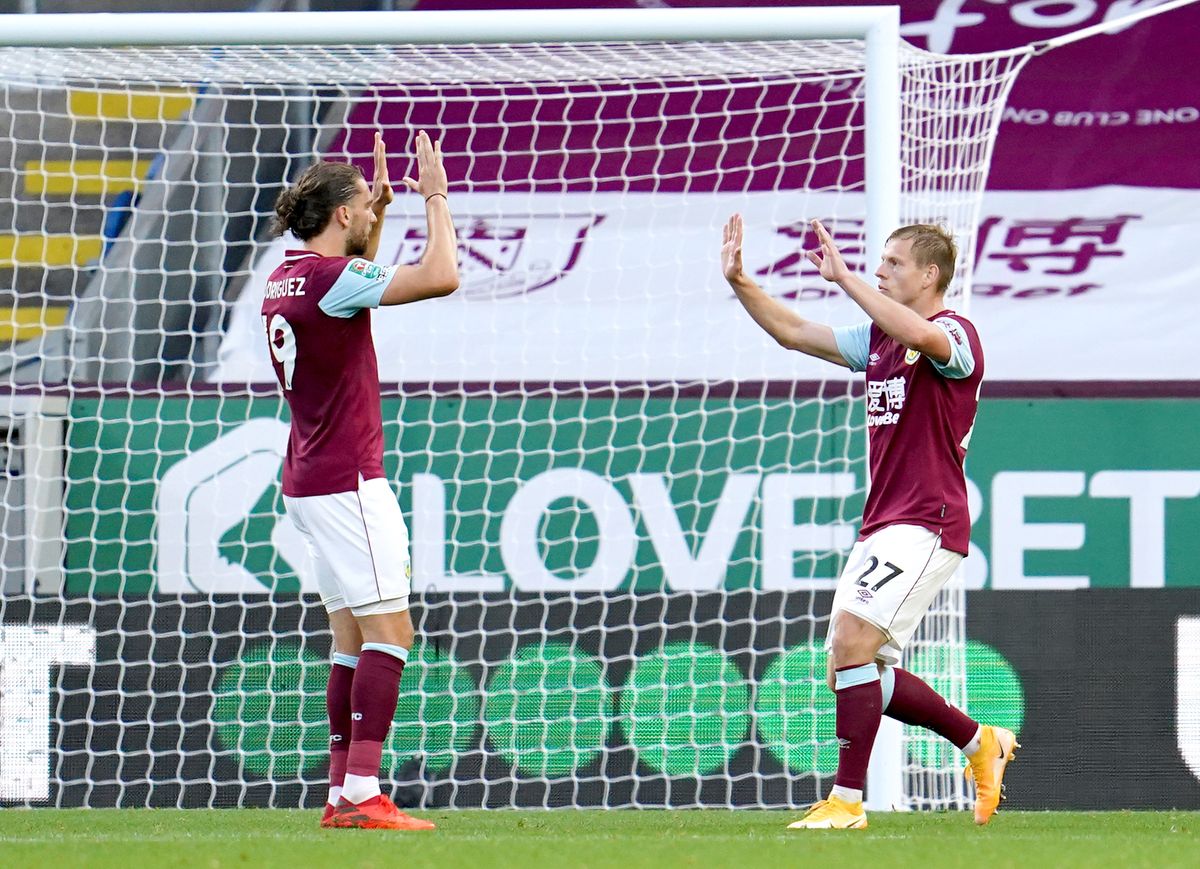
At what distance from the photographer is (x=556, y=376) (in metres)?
8.23

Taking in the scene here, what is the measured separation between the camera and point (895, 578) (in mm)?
3938

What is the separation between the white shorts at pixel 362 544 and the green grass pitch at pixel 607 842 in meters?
0.53

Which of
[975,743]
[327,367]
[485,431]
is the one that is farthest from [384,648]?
[485,431]

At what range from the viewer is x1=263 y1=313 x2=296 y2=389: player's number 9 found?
13.1 ft

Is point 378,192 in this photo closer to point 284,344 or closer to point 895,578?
point 284,344

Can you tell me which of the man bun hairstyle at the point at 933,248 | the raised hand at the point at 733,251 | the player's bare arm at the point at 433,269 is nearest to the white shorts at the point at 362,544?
the player's bare arm at the point at 433,269

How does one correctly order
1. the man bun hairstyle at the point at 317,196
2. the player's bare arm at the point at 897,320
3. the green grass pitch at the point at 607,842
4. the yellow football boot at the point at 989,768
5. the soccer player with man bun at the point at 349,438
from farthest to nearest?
the yellow football boot at the point at 989,768, the man bun hairstyle at the point at 317,196, the soccer player with man bun at the point at 349,438, the player's bare arm at the point at 897,320, the green grass pitch at the point at 607,842

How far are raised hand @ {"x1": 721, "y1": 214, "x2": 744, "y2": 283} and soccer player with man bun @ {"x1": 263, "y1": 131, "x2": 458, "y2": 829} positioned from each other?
28.2 inches

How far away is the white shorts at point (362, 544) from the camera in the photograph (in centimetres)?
393

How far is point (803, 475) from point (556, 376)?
5.35 feet

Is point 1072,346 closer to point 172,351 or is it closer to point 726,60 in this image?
point 726,60

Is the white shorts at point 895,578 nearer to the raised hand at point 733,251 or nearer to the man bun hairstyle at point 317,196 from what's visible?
the raised hand at point 733,251

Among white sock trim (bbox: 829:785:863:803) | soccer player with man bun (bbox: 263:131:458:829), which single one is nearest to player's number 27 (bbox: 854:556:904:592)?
white sock trim (bbox: 829:785:863:803)

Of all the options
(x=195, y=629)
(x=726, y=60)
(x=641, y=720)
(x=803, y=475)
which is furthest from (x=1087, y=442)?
(x=195, y=629)
